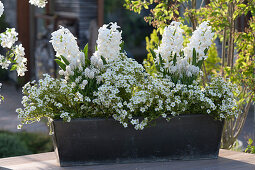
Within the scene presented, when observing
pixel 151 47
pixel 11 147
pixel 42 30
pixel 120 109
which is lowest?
pixel 11 147

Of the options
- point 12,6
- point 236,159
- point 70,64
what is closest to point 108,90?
point 70,64

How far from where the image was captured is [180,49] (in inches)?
80.0

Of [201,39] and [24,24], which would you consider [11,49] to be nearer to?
[201,39]

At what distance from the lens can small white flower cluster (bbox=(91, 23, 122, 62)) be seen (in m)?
1.91

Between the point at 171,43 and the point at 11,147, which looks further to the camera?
the point at 11,147

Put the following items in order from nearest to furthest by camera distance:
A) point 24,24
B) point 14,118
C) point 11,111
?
point 14,118, point 11,111, point 24,24

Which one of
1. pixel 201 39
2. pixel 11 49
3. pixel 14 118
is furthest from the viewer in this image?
pixel 14 118

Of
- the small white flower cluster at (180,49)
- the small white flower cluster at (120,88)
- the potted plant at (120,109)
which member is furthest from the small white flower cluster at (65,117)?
the small white flower cluster at (180,49)

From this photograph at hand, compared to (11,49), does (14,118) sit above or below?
below

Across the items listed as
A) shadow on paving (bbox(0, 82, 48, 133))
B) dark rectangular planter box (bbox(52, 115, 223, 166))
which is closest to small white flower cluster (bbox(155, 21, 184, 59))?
dark rectangular planter box (bbox(52, 115, 223, 166))

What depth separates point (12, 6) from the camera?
7.86 meters

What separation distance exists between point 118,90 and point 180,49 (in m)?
0.39

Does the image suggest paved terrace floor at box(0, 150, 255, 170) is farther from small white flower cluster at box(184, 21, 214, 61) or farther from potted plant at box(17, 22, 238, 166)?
small white flower cluster at box(184, 21, 214, 61)

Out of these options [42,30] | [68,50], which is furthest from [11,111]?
[68,50]
